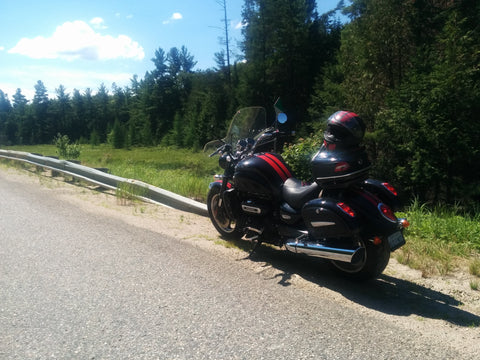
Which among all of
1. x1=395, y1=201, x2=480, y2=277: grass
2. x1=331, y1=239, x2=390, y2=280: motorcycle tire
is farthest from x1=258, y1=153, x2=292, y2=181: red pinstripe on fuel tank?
x1=395, y1=201, x2=480, y2=277: grass

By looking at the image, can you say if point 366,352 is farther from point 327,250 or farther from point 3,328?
point 3,328

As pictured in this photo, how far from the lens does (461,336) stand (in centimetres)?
297

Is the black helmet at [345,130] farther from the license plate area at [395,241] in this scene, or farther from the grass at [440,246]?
the grass at [440,246]

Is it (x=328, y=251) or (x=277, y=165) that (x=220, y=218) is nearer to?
(x=277, y=165)

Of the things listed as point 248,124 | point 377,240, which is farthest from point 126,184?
point 377,240

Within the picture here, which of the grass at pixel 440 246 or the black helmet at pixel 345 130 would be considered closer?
the black helmet at pixel 345 130

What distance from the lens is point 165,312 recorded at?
10.8ft

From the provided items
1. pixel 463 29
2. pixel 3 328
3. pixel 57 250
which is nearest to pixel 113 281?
pixel 3 328

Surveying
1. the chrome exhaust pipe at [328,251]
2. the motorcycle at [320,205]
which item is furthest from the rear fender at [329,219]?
the chrome exhaust pipe at [328,251]

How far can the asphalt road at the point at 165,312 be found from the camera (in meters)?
2.75

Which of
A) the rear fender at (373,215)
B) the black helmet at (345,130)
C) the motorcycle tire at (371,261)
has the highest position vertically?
the black helmet at (345,130)

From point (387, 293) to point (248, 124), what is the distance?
306 centimetres

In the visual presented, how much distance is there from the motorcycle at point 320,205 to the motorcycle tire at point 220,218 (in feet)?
0.06

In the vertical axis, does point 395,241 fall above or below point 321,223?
below
